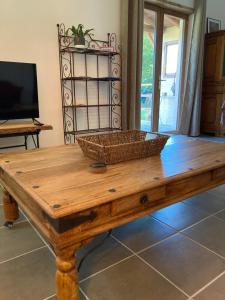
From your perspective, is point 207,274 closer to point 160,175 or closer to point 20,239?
point 160,175

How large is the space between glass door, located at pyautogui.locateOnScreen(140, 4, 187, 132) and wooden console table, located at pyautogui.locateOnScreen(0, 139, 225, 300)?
2.98 meters

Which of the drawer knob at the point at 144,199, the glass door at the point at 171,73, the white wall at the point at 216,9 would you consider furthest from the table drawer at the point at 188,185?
the white wall at the point at 216,9

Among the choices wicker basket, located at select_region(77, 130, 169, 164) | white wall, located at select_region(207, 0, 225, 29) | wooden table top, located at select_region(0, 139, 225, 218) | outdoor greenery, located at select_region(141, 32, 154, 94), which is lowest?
wooden table top, located at select_region(0, 139, 225, 218)

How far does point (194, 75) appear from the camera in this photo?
14.4 feet

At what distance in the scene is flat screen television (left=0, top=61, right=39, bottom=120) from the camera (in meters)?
2.67

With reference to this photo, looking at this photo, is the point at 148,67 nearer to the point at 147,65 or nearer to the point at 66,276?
the point at 147,65

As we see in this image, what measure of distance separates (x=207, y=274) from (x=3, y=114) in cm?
245

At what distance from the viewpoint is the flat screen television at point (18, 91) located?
267cm

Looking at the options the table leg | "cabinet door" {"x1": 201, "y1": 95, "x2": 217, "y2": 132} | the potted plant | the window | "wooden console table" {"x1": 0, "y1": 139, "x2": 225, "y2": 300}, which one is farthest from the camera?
"cabinet door" {"x1": 201, "y1": 95, "x2": 217, "y2": 132}

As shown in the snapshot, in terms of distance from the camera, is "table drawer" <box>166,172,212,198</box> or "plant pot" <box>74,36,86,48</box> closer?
"table drawer" <box>166,172,212,198</box>

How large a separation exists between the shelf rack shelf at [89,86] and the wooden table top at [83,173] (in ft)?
6.00

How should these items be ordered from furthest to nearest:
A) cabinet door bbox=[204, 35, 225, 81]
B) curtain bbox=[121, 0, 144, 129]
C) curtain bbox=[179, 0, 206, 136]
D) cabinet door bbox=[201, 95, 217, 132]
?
1. cabinet door bbox=[201, 95, 217, 132]
2. cabinet door bbox=[204, 35, 225, 81]
3. curtain bbox=[179, 0, 206, 136]
4. curtain bbox=[121, 0, 144, 129]

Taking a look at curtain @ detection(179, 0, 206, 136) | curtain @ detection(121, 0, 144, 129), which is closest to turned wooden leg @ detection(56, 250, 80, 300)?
curtain @ detection(121, 0, 144, 129)

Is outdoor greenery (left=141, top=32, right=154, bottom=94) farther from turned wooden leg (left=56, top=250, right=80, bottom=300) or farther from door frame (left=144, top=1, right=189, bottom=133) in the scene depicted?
turned wooden leg (left=56, top=250, right=80, bottom=300)
